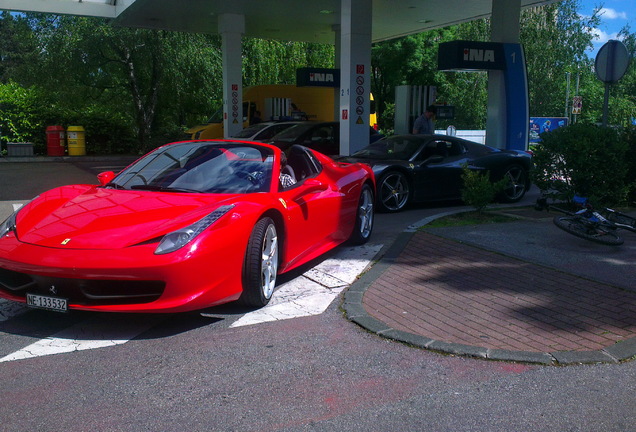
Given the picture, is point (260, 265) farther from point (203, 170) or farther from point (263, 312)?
point (203, 170)

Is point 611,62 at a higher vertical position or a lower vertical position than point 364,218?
higher

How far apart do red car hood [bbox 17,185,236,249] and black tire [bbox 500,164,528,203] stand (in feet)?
23.7

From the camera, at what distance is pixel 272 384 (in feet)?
11.7

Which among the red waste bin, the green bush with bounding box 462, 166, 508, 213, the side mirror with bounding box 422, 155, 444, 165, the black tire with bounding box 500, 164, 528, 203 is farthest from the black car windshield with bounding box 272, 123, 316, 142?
the red waste bin

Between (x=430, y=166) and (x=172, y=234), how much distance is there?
21.5ft

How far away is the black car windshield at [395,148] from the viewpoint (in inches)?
401

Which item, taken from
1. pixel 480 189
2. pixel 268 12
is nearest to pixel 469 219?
pixel 480 189

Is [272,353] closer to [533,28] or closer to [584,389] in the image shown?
[584,389]

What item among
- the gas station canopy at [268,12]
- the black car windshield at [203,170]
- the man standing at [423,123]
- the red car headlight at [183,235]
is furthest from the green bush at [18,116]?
the red car headlight at [183,235]

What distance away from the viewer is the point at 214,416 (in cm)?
315

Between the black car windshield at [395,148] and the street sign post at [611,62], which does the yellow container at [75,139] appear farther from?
the street sign post at [611,62]

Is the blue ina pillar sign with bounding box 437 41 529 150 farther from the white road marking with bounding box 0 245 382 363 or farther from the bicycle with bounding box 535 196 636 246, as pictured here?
the white road marking with bounding box 0 245 382 363

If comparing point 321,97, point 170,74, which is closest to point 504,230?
point 321,97

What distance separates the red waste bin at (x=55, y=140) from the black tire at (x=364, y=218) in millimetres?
18159
